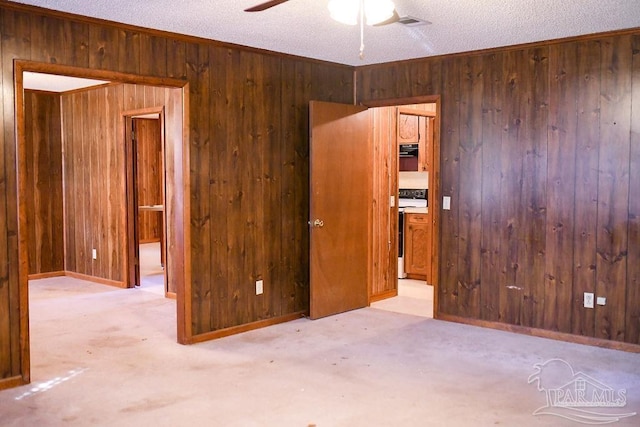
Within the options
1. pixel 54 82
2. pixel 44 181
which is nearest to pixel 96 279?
pixel 44 181

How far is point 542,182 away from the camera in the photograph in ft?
16.3

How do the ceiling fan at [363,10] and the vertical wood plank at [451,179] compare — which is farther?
the vertical wood plank at [451,179]

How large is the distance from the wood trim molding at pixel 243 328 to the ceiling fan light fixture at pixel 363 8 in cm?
278

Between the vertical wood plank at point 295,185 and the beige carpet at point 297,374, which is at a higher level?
the vertical wood plank at point 295,185

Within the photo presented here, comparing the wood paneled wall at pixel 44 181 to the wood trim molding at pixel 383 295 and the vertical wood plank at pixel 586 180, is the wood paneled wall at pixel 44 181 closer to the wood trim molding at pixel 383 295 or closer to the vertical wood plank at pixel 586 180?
the wood trim molding at pixel 383 295

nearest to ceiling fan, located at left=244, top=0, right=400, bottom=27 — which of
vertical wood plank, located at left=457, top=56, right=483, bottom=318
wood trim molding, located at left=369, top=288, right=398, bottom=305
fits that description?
vertical wood plank, located at left=457, top=56, right=483, bottom=318

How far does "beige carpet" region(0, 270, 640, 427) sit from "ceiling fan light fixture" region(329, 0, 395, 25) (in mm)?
2179

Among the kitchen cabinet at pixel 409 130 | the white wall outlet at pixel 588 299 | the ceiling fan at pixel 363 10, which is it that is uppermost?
the ceiling fan at pixel 363 10

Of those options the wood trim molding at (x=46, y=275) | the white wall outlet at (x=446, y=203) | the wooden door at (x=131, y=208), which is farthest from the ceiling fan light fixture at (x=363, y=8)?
the wood trim molding at (x=46, y=275)

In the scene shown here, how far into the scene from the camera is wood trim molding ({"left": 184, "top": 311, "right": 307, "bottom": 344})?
191 inches

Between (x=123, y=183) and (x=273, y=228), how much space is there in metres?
2.62

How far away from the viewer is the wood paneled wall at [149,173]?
36.2 feet

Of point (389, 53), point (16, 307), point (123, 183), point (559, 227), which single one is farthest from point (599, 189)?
point (123, 183)

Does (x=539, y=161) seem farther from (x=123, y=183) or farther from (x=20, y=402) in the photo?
(x=123, y=183)
